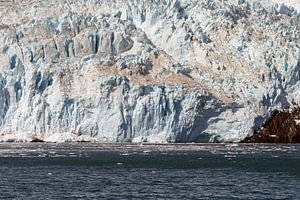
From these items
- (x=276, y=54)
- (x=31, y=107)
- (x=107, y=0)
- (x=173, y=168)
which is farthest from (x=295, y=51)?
(x=173, y=168)

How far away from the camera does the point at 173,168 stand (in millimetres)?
45281

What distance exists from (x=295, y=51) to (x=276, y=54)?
88.3 inches

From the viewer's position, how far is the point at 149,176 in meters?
40.1

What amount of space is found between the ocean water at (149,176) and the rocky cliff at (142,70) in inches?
607

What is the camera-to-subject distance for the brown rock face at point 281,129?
258 ft

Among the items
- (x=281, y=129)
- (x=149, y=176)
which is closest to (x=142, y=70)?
(x=281, y=129)

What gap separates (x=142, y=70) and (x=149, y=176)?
39.6m

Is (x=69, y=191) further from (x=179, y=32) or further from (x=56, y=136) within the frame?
(x=179, y=32)

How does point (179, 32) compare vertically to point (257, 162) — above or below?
above

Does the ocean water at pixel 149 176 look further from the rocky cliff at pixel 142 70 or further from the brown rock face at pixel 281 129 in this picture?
the brown rock face at pixel 281 129

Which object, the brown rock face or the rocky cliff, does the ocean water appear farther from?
the brown rock face

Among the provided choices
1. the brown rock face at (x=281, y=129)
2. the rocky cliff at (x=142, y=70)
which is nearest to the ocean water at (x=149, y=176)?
the rocky cliff at (x=142, y=70)

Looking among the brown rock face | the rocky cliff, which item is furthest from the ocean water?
the brown rock face

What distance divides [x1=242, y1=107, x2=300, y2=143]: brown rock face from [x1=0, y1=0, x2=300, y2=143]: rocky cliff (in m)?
1.11
